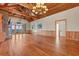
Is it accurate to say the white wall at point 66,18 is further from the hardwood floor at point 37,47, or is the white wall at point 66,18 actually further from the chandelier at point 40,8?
the hardwood floor at point 37,47

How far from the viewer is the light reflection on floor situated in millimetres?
3801

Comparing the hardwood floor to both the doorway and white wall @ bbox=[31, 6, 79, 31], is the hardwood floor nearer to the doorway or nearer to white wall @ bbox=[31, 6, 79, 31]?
the doorway

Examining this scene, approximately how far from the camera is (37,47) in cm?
388

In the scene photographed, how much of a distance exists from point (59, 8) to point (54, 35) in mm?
656

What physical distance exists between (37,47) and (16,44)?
0.50m

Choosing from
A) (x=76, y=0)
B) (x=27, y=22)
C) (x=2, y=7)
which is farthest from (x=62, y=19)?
(x=2, y=7)

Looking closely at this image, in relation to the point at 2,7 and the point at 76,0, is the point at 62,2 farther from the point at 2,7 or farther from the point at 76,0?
the point at 2,7

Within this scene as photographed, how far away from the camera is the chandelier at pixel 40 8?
3880 mm

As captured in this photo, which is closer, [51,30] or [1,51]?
[1,51]

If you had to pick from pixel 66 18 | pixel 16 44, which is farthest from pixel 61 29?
pixel 16 44

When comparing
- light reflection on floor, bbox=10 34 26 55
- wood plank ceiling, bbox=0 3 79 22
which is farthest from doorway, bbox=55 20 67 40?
light reflection on floor, bbox=10 34 26 55

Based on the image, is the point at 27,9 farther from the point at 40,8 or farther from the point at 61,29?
the point at 61,29

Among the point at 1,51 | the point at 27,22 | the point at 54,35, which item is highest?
the point at 27,22

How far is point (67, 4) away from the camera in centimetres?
387
